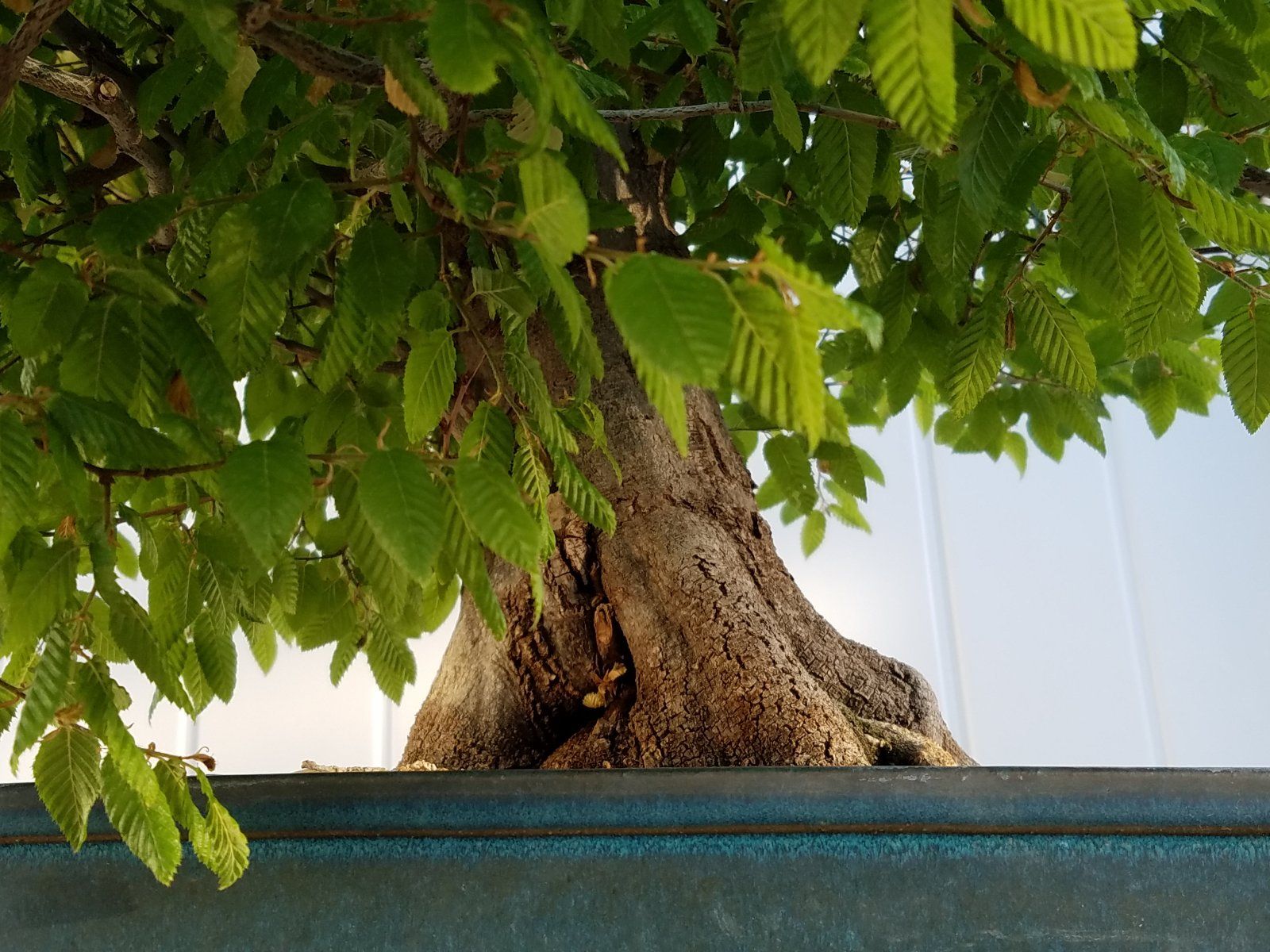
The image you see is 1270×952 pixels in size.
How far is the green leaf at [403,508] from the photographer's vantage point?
0.38 m

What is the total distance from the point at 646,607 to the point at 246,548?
27cm

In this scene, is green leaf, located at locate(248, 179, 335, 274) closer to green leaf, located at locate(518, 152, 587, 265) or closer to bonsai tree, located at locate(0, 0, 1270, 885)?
bonsai tree, located at locate(0, 0, 1270, 885)

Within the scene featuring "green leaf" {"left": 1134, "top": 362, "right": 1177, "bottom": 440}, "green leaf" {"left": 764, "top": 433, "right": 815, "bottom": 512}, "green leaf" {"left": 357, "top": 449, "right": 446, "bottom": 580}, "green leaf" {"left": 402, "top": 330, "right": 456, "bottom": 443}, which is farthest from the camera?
"green leaf" {"left": 1134, "top": 362, "right": 1177, "bottom": 440}

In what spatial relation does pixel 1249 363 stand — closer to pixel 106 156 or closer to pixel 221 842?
pixel 221 842

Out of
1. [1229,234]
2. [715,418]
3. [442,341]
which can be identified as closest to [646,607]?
[715,418]

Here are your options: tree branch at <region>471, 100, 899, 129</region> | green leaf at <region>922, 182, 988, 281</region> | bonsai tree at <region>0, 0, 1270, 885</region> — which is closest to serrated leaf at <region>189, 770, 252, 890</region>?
bonsai tree at <region>0, 0, 1270, 885</region>

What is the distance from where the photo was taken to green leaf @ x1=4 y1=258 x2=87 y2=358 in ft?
1.53

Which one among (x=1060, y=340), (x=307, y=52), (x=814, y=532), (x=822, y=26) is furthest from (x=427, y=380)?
(x=814, y=532)

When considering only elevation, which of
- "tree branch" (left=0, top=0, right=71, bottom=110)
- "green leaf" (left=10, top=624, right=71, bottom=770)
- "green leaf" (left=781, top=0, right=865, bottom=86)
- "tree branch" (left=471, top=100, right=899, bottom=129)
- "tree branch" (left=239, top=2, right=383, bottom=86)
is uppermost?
"tree branch" (left=471, top=100, right=899, bottom=129)

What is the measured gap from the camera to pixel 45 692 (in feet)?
1.38

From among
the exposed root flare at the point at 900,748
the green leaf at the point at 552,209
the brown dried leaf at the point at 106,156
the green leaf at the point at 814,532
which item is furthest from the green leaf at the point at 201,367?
the green leaf at the point at 814,532

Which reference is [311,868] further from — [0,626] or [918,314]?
[918,314]

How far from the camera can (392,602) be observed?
0.52 m

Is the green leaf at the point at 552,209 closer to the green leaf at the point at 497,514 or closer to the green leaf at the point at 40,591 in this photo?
the green leaf at the point at 497,514
